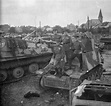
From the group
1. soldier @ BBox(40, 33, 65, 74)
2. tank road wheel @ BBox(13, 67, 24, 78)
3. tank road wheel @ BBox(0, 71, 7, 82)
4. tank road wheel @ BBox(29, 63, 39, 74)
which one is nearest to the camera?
soldier @ BBox(40, 33, 65, 74)

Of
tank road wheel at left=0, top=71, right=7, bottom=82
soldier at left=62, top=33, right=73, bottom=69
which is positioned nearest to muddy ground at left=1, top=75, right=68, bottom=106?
tank road wheel at left=0, top=71, right=7, bottom=82

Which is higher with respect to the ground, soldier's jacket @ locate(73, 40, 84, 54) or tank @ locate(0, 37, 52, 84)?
soldier's jacket @ locate(73, 40, 84, 54)

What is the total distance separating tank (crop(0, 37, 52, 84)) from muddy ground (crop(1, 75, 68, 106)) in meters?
1.07

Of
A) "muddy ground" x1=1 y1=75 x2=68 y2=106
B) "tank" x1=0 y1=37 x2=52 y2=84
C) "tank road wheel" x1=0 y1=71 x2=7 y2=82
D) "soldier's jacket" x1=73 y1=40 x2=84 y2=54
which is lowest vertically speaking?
"muddy ground" x1=1 y1=75 x2=68 y2=106

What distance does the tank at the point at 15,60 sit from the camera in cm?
727

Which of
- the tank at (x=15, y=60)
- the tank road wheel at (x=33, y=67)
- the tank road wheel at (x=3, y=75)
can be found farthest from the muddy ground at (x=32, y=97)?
the tank road wheel at (x=33, y=67)

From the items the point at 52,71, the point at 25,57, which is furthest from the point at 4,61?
the point at 52,71

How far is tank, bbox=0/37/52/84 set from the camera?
7.27m

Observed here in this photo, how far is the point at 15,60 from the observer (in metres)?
7.56

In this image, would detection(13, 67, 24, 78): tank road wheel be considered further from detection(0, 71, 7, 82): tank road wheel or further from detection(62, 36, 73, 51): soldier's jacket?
detection(62, 36, 73, 51): soldier's jacket

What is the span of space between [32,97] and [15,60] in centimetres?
280

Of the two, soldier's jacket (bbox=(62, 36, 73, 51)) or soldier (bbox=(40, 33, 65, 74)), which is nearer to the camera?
soldier (bbox=(40, 33, 65, 74))

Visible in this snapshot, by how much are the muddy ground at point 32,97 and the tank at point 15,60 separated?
1074 mm

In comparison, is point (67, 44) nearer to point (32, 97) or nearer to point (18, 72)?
point (32, 97)
